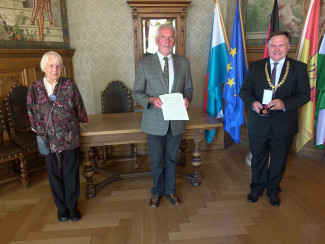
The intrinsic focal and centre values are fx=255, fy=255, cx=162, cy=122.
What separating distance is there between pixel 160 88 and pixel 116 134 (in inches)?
30.1

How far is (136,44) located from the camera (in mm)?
3643

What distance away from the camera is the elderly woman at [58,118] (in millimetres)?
2168

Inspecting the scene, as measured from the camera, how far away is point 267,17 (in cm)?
385

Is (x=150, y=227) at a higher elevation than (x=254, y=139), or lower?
lower

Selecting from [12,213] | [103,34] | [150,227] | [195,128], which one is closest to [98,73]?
[103,34]

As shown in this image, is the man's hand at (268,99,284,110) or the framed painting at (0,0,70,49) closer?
the man's hand at (268,99,284,110)

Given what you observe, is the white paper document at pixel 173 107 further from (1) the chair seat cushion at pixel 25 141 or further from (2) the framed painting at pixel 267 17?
(2) the framed painting at pixel 267 17

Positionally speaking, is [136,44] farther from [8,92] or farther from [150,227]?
[150,227]

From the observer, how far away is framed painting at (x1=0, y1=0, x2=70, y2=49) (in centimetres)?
309

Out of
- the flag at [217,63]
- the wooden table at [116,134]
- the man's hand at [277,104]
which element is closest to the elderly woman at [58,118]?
the wooden table at [116,134]

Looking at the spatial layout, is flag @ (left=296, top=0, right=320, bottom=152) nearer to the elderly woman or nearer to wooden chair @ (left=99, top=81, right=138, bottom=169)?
wooden chair @ (left=99, top=81, right=138, bottom=169)

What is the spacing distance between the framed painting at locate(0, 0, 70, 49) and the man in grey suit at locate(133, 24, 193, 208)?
5.76 feet

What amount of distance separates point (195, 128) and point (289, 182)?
4.66 feet

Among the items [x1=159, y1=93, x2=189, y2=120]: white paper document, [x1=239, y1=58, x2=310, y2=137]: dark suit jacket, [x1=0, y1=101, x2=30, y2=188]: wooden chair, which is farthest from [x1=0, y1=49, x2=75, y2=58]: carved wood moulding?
[x1=239, y1=58, x2=310, y2=137]: dark suit jacket
